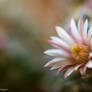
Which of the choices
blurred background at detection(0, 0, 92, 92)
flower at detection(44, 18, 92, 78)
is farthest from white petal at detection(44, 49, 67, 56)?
blurred background at detection(0, 0, 92, 92)

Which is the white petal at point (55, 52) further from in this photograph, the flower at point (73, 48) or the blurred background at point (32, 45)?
the blurred background at point (32, 45)

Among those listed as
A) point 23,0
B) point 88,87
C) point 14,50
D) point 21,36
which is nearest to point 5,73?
point 14,50

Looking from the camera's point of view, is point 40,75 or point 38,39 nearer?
point 40,75

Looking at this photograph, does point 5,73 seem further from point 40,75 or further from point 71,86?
point 71,86

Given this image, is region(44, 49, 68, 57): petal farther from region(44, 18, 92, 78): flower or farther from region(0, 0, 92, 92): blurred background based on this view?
region(0, 0, 92, 92): blurred background

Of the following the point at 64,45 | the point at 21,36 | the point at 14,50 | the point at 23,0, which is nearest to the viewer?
the point at 64,45

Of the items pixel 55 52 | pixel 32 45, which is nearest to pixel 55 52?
pixel 55 52

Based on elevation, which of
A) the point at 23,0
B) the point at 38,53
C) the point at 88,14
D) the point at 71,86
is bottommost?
the point at 71,86
